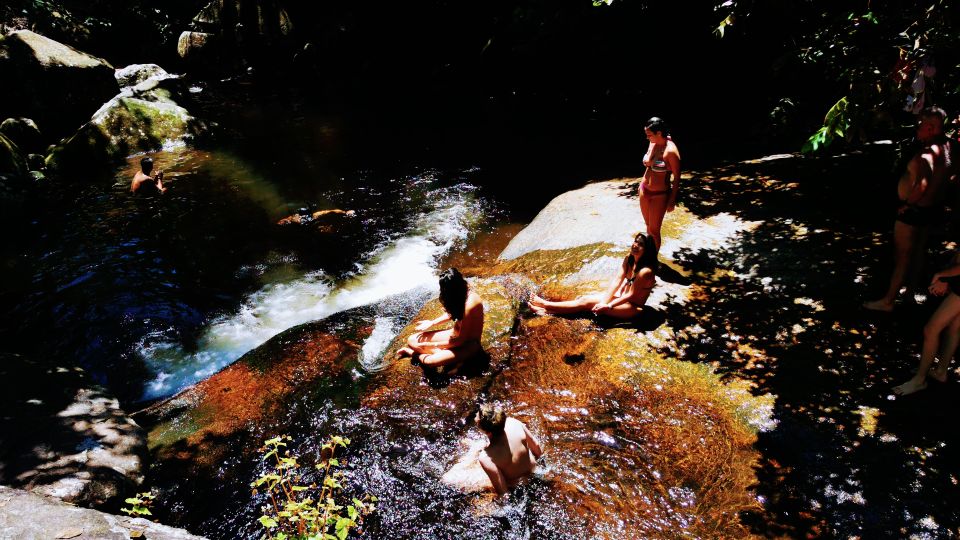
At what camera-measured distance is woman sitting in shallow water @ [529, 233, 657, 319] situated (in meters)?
5.98

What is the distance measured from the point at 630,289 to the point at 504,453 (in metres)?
2.77

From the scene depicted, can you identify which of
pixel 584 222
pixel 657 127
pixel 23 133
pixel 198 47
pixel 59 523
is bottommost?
pixel 59 523

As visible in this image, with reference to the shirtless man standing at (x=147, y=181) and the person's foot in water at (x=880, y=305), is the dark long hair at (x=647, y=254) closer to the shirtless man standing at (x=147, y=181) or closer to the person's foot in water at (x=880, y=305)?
the person's foot in water at (x=880, y=305)

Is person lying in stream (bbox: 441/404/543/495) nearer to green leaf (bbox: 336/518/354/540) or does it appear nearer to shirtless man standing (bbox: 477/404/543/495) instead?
shirtless man standing (bbox: 477/404/543/495)

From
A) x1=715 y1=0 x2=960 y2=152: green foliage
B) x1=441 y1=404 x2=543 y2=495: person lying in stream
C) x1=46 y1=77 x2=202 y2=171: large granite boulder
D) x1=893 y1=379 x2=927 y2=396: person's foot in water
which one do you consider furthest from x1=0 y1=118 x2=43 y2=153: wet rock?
x1=893 y1=379 x2=927 y2=396: person's foot in water

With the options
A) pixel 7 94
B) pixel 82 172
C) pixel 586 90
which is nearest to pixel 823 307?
pixel 586 90

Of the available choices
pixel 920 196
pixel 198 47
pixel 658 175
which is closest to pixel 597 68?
pixel 658 175

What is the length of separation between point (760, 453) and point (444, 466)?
2.86 m

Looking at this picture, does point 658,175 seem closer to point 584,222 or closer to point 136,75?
point 584,222

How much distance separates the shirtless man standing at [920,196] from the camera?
15.8ft

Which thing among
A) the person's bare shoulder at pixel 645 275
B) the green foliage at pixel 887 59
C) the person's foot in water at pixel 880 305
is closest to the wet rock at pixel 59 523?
the person's bare shoulder at pixel 645 275

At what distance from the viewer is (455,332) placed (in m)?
5.87

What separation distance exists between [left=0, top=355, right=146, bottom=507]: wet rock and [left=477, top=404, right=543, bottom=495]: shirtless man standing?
3536mm

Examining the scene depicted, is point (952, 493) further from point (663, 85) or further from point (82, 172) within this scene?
point (82, 172)
